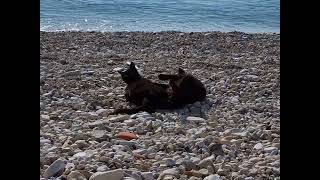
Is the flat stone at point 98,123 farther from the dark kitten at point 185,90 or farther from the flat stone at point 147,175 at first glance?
the flat stone at point 147,175

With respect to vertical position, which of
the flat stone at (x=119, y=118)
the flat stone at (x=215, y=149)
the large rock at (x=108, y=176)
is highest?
the large rock at (x=108, y=176)

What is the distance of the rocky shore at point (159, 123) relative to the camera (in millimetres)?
3053

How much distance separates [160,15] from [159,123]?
53.8ft

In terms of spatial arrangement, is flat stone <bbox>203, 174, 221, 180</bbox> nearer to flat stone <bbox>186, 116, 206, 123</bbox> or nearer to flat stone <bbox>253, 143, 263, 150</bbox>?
flat stone <bbox>253, 143, 263, 150</bbox>

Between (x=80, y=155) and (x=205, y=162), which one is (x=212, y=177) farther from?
(x=80, y=155)

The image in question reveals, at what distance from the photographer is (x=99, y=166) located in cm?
301

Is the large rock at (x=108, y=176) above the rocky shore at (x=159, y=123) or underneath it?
above

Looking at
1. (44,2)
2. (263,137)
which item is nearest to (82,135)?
(263,137)

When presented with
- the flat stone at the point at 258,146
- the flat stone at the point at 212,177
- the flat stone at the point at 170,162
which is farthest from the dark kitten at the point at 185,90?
the flat stone at the point at 212,177

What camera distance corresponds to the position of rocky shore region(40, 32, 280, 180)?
305 centimetres

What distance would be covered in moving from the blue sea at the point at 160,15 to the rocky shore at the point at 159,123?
8124 millimetres
